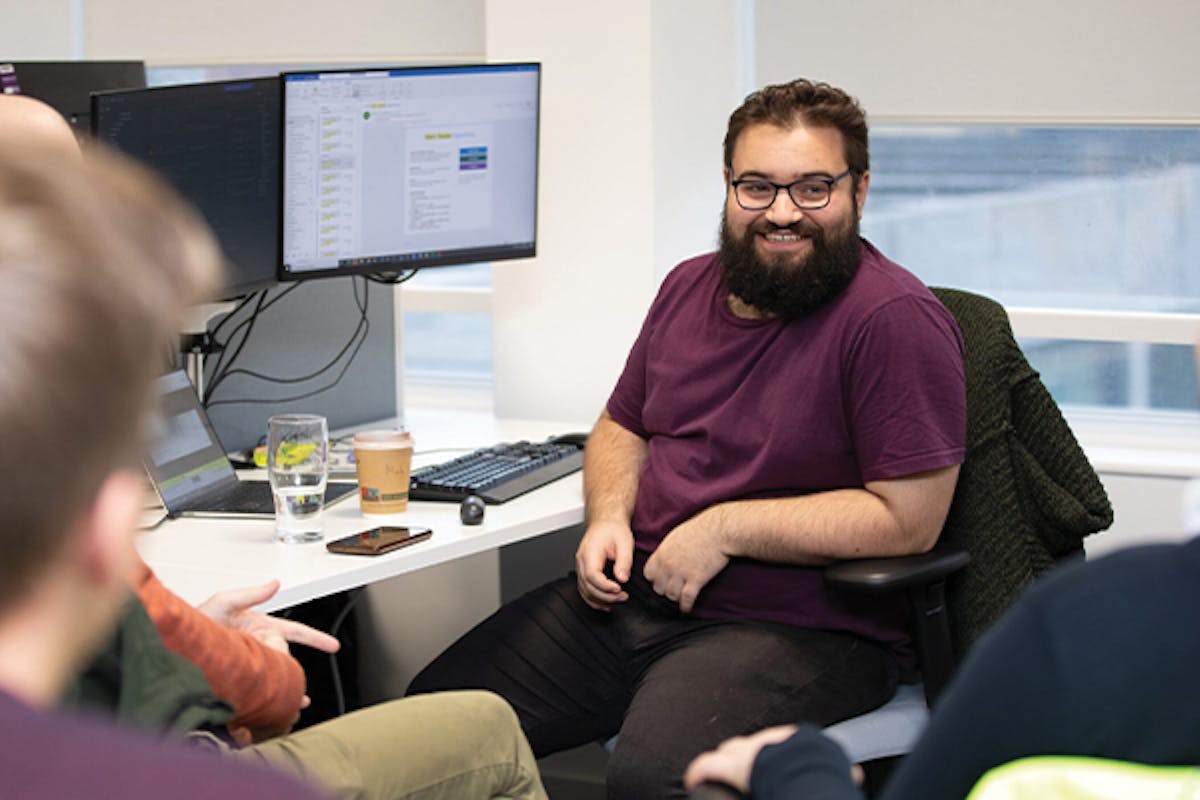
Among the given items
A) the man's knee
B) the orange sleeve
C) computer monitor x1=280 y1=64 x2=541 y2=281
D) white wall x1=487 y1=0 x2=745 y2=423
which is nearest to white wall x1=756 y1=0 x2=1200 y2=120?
white wall x1=487 y1=0 x2=745 y2=423

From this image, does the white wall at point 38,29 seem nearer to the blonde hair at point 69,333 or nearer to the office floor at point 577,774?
the office floor at point 577,774

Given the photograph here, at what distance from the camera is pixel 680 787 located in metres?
1.87

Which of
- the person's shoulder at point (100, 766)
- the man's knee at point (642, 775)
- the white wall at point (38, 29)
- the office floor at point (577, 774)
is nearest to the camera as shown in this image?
the person's shoulder at point (100, 766)

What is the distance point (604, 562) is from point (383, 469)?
14.3 inches

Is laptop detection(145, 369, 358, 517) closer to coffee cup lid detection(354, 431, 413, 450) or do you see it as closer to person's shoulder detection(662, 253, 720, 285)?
coffee cup lid detection(354, 431, 413, 450)

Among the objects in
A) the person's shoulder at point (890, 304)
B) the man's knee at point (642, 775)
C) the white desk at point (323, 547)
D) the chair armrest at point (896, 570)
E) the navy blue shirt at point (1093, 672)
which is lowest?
the man's knee at point (642, 775)

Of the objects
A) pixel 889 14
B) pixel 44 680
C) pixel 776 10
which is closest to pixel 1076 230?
pixel 889 14

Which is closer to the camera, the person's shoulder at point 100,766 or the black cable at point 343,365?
the person's shoulder at point 100,766

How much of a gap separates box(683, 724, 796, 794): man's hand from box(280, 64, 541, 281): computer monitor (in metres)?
1.49

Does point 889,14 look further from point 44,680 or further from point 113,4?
point 44,680

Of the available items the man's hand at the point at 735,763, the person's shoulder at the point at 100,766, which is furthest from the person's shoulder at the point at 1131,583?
the person's shoulder at the point at 100,766

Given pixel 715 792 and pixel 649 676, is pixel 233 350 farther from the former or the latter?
pixel 715 792

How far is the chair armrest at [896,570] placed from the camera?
1959mm

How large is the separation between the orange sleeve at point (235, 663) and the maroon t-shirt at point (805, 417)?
74 centimetres
